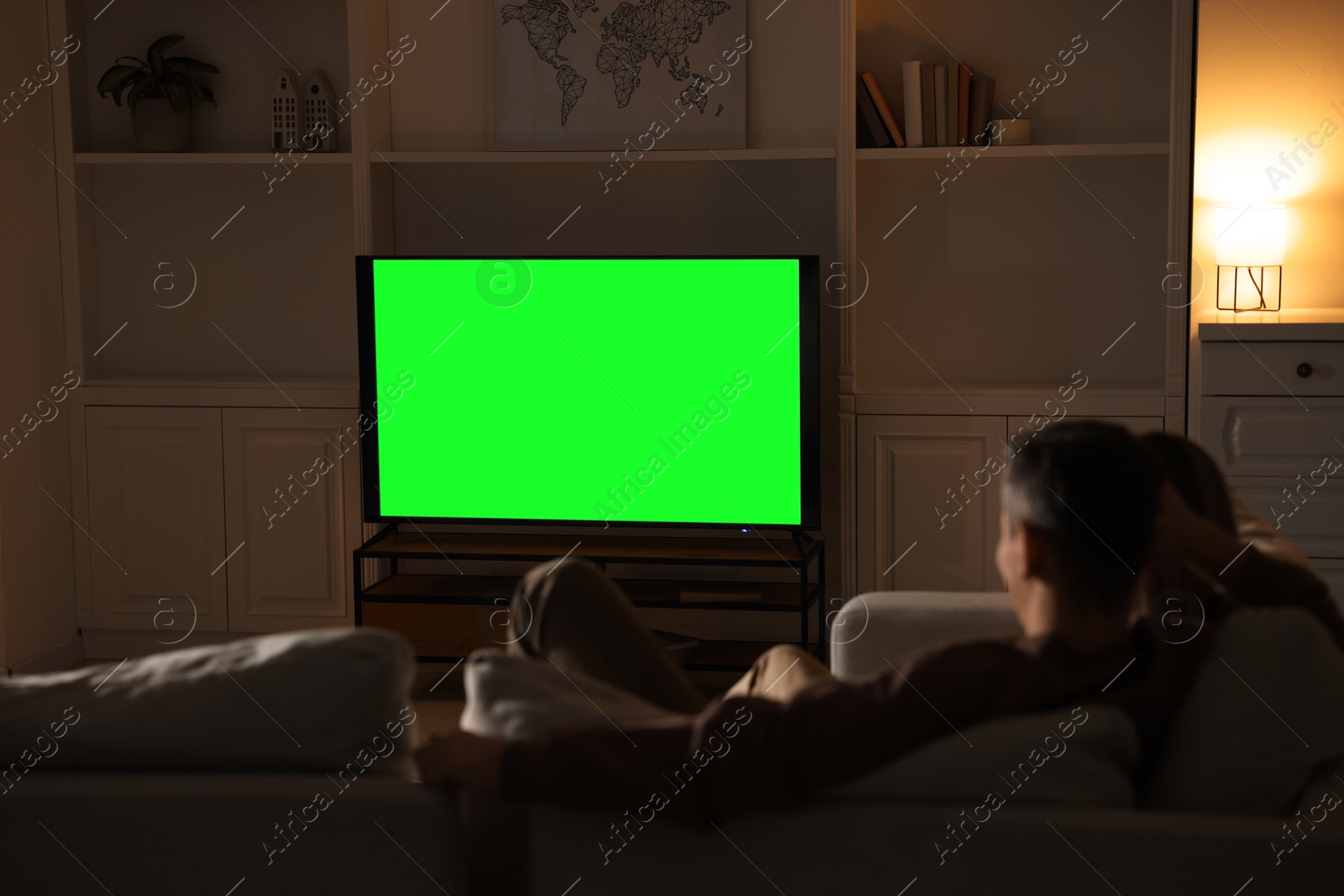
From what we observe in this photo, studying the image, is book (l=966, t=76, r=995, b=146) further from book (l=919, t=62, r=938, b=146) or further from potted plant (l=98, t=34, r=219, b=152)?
potted plant (l=98, t=34, r=219, b=152)

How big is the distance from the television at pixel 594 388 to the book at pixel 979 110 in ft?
2.16

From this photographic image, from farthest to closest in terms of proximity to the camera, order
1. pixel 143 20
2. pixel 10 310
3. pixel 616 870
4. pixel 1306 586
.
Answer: pixel 143 20 → pixel 10 310 → pixel 1306 586 → pixel 616 870

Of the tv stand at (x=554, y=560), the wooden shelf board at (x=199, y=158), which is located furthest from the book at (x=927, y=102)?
the wooden shelf board at (x=199, y=158)

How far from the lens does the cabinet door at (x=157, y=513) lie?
11.2 feet

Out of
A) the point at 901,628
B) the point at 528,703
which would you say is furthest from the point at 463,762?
the point at 901,628

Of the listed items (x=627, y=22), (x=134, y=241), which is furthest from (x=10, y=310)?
(x=627, y=22)

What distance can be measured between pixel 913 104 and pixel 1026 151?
0.32 metres

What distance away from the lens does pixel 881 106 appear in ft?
10.5

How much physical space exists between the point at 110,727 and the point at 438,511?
2.19m

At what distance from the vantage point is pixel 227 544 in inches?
135

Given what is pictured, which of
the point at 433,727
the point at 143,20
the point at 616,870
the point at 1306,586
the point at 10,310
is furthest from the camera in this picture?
the point at 143,20

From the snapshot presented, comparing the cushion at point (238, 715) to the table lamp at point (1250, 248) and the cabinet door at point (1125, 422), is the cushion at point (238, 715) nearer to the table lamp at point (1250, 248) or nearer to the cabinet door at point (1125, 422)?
the cabinet door at point (1125, 422)

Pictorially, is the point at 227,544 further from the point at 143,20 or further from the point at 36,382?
the point at 143,20

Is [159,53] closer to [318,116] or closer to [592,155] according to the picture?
[318,116]
